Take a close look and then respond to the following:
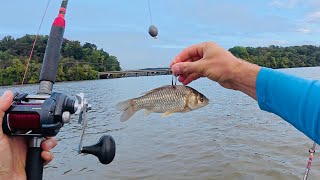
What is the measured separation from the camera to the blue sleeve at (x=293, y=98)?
207cm

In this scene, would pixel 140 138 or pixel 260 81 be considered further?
pixel 140 138

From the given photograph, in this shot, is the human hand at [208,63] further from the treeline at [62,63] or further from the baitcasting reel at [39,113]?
the treeline at [62,63]

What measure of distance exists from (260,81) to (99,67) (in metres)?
114

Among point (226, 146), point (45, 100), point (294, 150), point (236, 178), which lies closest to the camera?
point (45, 100)

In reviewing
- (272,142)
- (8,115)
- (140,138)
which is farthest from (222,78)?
(140,138)

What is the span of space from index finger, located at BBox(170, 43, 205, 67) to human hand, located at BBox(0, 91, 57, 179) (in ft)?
4.01

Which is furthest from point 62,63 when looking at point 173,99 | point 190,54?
point 190,54

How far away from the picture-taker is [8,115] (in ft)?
7.76

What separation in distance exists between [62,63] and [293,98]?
93.5 metres

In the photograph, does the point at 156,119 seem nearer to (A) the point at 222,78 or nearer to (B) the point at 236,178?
(B) the point at 236,178

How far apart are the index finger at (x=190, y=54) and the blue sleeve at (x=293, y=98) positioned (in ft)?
2.00

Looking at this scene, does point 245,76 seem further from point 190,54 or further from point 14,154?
point 14,154

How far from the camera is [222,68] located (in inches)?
99.0

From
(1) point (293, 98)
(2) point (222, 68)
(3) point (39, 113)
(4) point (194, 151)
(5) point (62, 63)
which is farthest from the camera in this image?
(5) point (62, 63)
